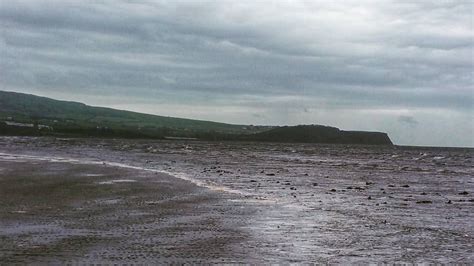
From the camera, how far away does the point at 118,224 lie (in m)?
17.3

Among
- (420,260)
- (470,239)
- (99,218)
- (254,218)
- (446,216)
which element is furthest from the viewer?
(446,216)

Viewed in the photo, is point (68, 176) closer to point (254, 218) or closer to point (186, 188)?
point (186, 188)

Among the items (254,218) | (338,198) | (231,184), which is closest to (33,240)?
(254,218)

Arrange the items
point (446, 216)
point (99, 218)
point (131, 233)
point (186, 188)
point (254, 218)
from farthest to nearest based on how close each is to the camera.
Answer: point (186, 188)
point (446, 216)
point (254, 218)
point (99, 218)
point (131, 233)

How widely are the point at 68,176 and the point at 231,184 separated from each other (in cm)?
956

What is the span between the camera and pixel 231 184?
3419 centimetres

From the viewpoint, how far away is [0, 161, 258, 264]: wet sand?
12930 mm

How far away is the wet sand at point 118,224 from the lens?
1293cm

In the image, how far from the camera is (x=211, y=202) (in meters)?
24.1

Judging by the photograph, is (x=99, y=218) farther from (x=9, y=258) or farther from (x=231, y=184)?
(x=231, y=184)

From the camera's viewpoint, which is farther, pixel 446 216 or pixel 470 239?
pixel 446 216

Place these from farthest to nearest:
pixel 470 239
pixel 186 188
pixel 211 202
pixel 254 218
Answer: pixel 186 188 < pixel 211 202 < pixel 254 218 < pixel 470 239

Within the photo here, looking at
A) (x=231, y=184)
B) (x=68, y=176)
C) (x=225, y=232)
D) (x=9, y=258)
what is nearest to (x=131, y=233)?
(x=225, y=232)

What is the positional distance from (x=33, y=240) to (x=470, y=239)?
11460mm
